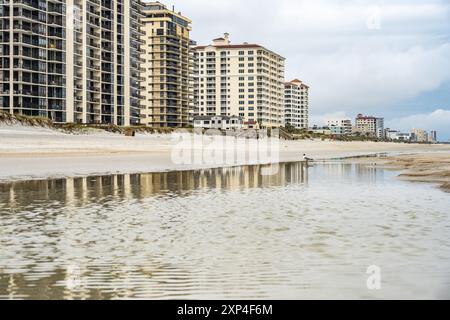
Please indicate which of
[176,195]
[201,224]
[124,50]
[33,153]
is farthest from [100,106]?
[201,224]

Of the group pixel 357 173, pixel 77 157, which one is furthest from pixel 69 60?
pixel 357 173

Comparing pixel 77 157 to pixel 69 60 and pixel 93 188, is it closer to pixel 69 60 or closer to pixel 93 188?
pixel 93 188

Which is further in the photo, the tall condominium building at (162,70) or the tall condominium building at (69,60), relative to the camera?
the tall condominium building at (162,70)

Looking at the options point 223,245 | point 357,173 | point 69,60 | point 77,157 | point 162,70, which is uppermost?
point 162,70

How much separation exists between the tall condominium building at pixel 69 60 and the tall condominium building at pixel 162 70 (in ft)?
97.7

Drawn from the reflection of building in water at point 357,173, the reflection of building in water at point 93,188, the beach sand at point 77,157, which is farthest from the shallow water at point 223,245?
the beach sand at point 77,157

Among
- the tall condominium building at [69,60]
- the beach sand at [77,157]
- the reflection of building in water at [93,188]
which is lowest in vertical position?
the reflection of building in water at [93,188]

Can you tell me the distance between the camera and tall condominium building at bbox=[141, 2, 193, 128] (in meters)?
170

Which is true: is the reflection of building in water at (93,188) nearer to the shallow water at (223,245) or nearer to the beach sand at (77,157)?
the shallow water at (223,245)

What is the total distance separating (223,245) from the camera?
39.2 ft

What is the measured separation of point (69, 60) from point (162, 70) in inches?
2201

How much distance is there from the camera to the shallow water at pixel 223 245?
843 cm
